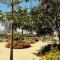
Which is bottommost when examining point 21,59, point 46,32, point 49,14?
point 21,59

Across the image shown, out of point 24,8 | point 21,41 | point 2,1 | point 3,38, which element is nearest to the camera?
point 2,1

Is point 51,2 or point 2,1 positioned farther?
point 51,2

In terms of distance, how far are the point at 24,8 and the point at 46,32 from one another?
3428 millimetres

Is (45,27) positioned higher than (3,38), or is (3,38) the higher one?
(45,27)

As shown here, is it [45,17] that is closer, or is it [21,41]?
[45,17]

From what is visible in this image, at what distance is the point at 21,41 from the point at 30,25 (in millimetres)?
7188

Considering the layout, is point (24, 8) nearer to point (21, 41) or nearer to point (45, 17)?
point (45, 17)

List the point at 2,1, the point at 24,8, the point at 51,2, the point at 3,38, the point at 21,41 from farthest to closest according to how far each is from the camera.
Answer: the point at 3,38, the point at 21,41, the point at 51,2, the point at 24,8, the point at 2,1

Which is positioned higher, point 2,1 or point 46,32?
point 2,1

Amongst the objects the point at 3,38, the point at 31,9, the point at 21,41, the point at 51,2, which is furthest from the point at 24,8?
the point at 3,38

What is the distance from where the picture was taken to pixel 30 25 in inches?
822

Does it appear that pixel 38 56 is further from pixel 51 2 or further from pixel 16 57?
pixel 51 2

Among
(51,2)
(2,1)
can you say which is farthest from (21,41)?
(2,1)

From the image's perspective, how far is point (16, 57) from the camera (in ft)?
70.2
